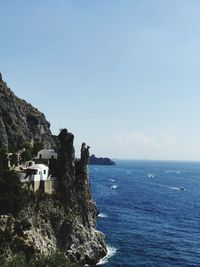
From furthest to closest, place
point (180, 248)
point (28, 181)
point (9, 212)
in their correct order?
point (180, 248), point (28, 181), point (9, 212)

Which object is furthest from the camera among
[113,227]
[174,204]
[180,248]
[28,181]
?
[174,204]

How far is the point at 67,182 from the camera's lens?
10119 centimetres

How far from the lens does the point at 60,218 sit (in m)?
94.7

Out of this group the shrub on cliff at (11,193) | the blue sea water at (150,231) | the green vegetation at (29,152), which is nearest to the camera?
the shrub on cliff at (11,193)

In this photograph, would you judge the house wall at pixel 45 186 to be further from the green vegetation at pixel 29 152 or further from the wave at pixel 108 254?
the wave at pixel 108 254

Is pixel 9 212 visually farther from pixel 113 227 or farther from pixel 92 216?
pixel 113 227

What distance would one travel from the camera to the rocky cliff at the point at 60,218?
83.9 m

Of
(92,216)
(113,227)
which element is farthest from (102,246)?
(113,227)

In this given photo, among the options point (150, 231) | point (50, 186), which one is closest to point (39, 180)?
point (50, 186)

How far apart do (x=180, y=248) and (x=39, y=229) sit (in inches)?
1562

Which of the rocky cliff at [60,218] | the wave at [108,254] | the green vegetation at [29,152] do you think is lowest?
the wave at [108,254]

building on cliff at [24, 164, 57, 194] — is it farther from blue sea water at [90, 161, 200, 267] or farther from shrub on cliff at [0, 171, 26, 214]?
blue sea water at [90, 161, 200, 267]

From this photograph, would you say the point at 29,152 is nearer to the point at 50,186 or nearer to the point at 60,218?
the point at 50,186

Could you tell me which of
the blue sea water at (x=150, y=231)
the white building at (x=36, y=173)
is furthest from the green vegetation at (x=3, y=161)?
the blue sea water at (x=150, y=231)
